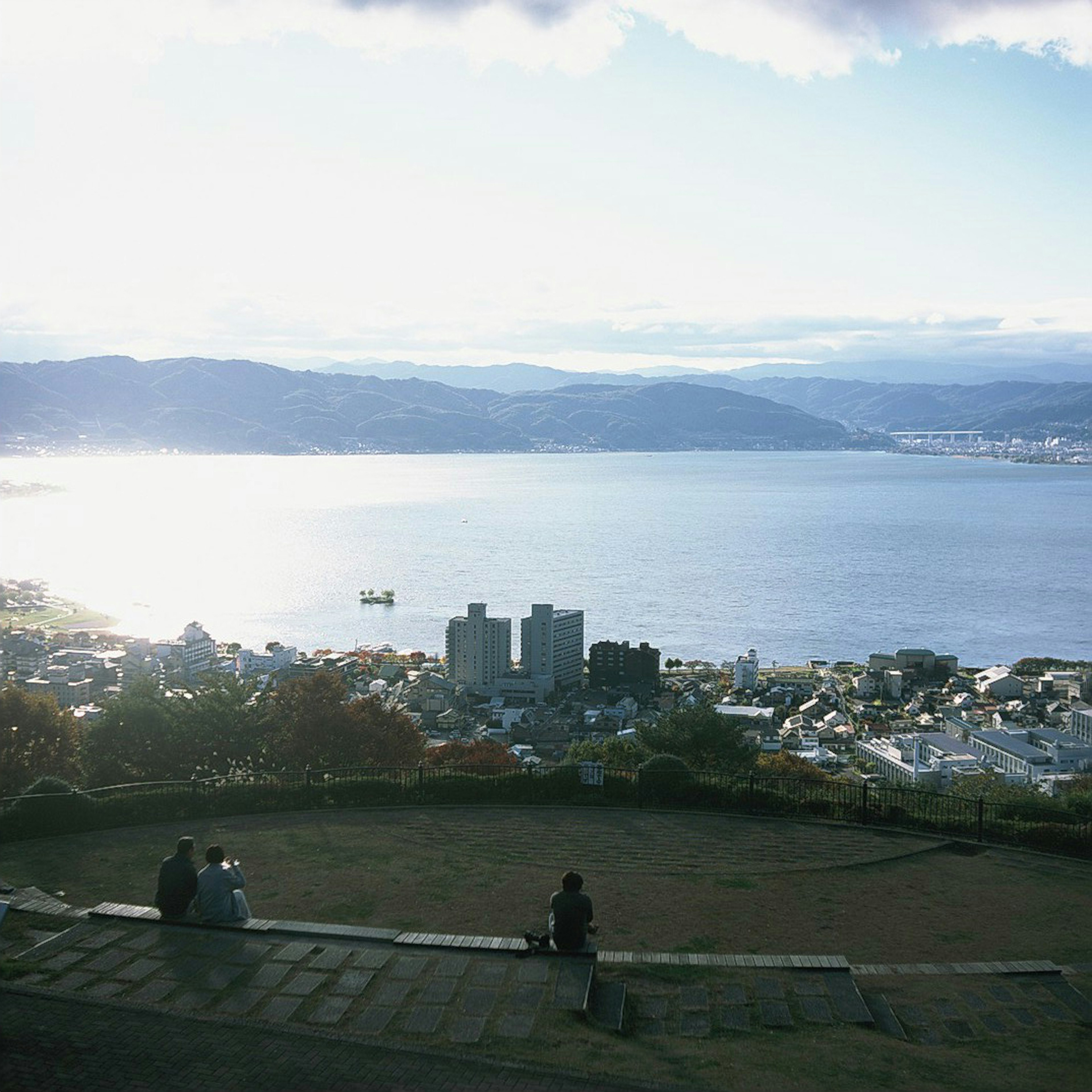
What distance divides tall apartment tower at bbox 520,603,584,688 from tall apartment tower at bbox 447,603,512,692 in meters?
1.03

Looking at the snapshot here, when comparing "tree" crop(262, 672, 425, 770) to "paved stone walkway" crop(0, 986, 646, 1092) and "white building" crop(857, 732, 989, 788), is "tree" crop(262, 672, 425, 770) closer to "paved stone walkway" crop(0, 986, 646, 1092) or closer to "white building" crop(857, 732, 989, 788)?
"paved stone walkway" crop(0, 986, 646, 1092)

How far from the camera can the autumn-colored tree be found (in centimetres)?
1614

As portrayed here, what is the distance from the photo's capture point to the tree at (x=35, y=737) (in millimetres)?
13961

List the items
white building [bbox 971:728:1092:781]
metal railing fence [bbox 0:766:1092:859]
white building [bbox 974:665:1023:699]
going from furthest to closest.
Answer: white building [bbox 974:665:1023:699], white building [bbox 971:728:1092:781], metal railing fence [bbox 0:766:1092:859]

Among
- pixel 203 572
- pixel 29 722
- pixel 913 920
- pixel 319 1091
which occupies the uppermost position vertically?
pixel 319 1091

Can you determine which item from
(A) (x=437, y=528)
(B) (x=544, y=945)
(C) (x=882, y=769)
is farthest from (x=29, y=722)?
(A) (x=437, y=528)

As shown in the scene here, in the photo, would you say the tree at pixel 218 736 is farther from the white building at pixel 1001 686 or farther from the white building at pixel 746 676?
the white building at pixel 1001 686

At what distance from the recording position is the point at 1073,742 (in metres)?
28.7

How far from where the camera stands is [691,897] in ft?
24.5

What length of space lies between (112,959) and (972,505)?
368 ft

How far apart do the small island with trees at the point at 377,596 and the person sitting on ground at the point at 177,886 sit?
5123 cm

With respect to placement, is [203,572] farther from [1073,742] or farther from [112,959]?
[112,959]

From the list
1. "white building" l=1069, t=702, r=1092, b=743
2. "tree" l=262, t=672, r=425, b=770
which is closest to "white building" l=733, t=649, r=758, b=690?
"white building" l=1069, t=702, r=1092, b=743

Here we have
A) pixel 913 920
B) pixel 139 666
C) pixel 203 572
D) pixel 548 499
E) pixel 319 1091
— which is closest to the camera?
pixel 319 1091
